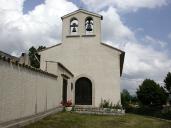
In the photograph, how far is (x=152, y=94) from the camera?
56.2 meters

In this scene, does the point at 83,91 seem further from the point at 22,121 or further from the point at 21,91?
the point at 22,121

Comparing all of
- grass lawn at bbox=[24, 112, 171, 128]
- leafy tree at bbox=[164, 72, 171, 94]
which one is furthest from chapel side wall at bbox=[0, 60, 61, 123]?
leafy tree at bbox=[164, 72, 171, 94]

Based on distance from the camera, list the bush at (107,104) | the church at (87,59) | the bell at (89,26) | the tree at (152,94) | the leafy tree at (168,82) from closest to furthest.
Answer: the bush at (107,104), the church at (87,59), the bell at (89,26), the tree at (152,94), the leafy tree at (168,82)

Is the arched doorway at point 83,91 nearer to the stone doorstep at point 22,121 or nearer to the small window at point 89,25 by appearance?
the small window at point 89,25

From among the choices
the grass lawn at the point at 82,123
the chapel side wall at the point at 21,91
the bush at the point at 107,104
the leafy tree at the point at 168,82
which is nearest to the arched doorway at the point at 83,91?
the bush at the point at 107,104

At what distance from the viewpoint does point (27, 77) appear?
35.5ft

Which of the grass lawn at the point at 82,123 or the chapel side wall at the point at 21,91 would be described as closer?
the chapel side wall at the point at 21,91

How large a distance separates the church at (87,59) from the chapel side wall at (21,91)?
28.1 ft

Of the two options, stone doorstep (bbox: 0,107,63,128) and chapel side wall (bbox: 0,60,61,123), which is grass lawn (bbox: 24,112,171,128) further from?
chapel side wall (bbox: 0,60,61,123)

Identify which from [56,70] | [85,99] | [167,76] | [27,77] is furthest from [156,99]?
[27,77]

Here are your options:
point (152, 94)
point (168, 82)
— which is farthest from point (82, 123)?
point (168, 82)

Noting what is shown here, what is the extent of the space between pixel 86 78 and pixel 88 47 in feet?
8.73

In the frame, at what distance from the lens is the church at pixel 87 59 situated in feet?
74.7

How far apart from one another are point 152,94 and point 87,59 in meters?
35.9
